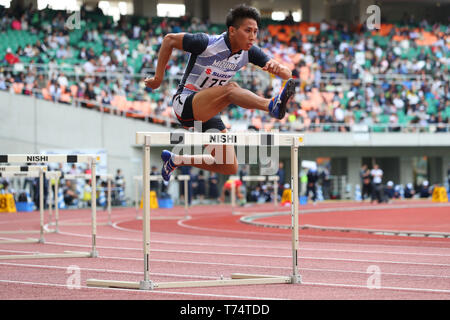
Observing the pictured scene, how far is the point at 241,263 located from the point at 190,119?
8.25ft

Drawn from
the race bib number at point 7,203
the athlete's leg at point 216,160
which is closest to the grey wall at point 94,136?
the race bib number at point 7,203

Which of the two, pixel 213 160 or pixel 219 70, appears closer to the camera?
pixel 219 70

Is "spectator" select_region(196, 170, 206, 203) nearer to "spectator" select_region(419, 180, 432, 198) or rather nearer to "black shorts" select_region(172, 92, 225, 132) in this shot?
"spectator" select_region(419, 180, 432, 198)

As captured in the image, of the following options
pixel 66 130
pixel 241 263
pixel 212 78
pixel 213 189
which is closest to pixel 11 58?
pixel 66 130

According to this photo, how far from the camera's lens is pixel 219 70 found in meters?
6.62

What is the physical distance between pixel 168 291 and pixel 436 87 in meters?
28.7

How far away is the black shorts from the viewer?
668 centimetres

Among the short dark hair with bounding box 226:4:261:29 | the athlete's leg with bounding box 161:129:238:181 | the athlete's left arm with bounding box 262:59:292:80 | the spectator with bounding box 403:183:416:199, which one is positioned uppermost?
the short dark hair with bounding box 226:4:261:29

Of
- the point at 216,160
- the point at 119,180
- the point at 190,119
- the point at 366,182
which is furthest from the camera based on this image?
the point at 366,182

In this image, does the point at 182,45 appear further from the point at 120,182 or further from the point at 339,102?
the point at 339,102

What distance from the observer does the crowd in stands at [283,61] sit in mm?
28281

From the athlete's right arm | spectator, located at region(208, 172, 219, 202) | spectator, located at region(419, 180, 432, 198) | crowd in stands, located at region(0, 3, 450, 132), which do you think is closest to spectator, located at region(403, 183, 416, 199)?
spectator, located at region(419, 180, 432, 198)

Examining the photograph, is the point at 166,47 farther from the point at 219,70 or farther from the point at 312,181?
the point at 312,181
